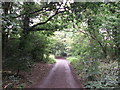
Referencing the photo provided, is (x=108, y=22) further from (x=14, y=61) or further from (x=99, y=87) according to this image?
(x=14, y=61)

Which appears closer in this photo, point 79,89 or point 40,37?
point 79,89

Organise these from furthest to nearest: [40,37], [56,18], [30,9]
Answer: [40,37] → [56,18] → [30,9]

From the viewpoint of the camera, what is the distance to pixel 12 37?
865 centimetres

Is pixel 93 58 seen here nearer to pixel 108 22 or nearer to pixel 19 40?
pixel 108 22

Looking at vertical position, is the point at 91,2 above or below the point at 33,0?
below

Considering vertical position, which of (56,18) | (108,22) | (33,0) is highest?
(33,0)

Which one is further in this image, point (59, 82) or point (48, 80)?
point (48, 80)

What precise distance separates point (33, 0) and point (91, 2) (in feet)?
11.7

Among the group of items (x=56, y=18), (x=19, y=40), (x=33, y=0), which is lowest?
(x=19, y=40)

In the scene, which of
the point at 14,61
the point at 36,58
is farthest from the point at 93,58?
the point at 36,58

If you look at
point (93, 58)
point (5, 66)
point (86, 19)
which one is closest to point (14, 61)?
point (5, 66)

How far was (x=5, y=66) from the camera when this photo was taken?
21.3ft

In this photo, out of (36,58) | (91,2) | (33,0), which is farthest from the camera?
(36,58)

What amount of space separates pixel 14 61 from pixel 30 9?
360cm
